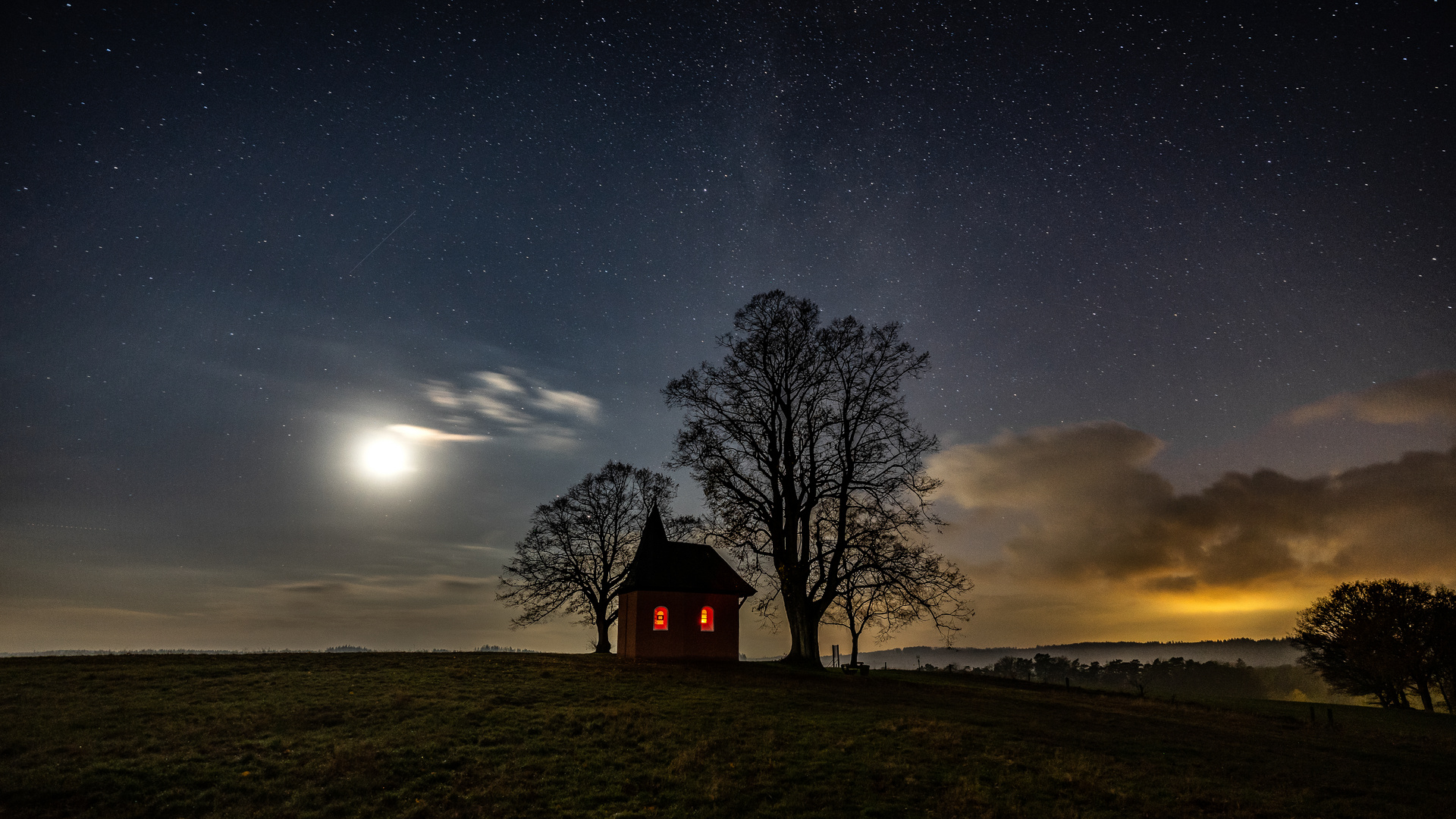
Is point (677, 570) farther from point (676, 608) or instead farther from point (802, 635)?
point (802, 635)

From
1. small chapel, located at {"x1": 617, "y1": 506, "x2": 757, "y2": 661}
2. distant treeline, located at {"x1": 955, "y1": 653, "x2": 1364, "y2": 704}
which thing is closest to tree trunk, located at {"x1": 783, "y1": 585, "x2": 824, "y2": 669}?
small chapel, located at {"x1": 617, "y1": 506, "x2": 757, "y2": 661}

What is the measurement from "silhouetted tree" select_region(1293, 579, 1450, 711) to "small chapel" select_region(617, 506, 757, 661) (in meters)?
47.8

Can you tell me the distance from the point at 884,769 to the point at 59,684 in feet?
80.7

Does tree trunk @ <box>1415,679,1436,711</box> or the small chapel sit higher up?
the small chapel

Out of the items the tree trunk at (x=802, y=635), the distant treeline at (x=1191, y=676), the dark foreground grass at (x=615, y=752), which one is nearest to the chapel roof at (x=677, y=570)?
the tree trunk at (x=802, y=635)

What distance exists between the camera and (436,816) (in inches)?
493

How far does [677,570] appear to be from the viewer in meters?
39.3

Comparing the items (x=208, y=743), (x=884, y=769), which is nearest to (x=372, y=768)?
(x=208, y=743)

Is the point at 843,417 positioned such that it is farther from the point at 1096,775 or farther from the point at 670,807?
the point at 670,807

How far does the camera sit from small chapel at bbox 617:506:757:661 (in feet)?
123

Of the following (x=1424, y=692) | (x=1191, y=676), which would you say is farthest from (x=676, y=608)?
(x=1191, y=676)

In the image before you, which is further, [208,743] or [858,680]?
[858,680]

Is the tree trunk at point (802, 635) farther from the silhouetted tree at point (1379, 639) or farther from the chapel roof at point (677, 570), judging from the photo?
the silhouetted tree at point (1379, 639)

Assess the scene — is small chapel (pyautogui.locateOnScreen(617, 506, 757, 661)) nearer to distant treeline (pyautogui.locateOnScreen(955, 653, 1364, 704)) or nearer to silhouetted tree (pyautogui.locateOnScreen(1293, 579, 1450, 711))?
silhouetted tree (pyautogui.locateOnScreen(1293, 579, 1450, 711))
